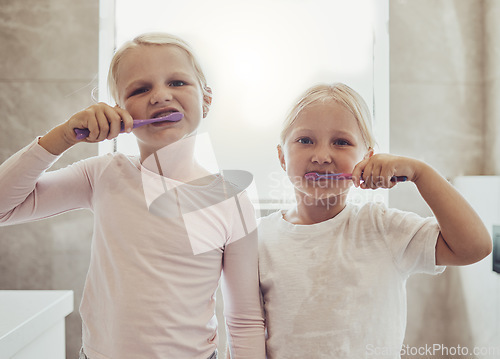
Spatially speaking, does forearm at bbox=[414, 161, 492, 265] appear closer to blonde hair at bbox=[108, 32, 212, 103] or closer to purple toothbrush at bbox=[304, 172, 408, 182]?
purple toothbrush at bbox=[304, 172, 408, 182]

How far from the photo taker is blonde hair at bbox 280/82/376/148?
610mm

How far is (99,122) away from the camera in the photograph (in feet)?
1.62

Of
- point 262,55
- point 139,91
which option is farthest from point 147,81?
point 262,55

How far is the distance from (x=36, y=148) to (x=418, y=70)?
0.90 m

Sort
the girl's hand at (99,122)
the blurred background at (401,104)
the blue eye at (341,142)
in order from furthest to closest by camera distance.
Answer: the blurred background at (401,104) < the blue eye at (341,142) < the girl's hand at (99,122)

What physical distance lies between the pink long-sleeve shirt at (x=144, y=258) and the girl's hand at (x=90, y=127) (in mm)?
17

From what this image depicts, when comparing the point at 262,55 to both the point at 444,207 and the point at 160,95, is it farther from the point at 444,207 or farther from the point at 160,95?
the point at 444,207

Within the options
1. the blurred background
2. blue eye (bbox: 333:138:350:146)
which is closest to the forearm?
blue eye (bbox: 333:138:350:146)

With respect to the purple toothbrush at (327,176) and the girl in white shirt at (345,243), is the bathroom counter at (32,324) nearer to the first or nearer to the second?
the girl in white shirt at (345,243)

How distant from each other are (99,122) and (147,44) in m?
0.15

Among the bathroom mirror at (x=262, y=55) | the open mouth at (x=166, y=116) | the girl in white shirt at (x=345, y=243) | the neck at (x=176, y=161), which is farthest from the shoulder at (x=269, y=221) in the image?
the bathroom mirror at (x=262, y=55)

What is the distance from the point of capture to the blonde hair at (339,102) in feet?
2.00

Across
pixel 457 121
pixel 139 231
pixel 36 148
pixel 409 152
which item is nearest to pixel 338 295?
pixel 139 231

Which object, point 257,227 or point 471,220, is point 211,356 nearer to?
point 257,227
